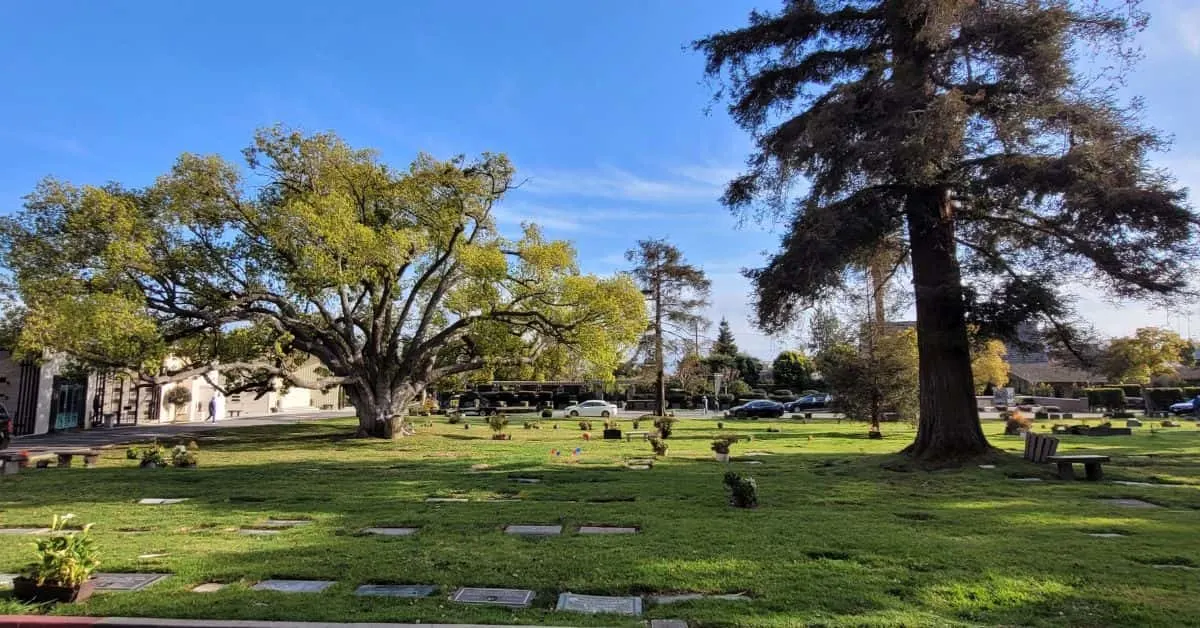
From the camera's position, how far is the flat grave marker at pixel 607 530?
7973 millimetres

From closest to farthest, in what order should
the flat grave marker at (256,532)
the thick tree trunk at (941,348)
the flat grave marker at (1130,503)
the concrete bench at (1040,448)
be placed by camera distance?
the flat grave marker at (256,532) < the flat grave marker at (1130,503) < the concrete bench at (1040,448) < the thick tree trunk at (941,348)

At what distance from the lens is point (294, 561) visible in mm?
6371

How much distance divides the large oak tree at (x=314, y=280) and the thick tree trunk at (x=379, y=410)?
0.18 feet

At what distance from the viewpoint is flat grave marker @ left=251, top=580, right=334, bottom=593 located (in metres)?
5.45

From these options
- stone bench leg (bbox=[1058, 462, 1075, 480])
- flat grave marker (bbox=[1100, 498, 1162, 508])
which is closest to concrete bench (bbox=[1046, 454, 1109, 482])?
stone bench leg (bbox=[1058, 462, 1075, 480])

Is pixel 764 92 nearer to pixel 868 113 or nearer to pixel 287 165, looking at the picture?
pixel 868 113

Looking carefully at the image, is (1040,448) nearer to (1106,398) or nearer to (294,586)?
(294,586)

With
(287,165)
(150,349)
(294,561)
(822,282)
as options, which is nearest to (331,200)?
(287,165)

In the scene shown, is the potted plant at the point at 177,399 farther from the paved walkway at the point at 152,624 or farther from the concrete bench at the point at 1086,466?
the concrete bench at the point at 1086,466

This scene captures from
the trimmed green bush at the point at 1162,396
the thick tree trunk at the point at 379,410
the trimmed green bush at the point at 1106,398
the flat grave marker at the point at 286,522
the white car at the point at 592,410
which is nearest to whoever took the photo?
the flat grave marker at the point at 286,522

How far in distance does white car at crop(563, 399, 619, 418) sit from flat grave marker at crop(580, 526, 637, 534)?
3664 cm

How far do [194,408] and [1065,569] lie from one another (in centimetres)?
Result: 4868

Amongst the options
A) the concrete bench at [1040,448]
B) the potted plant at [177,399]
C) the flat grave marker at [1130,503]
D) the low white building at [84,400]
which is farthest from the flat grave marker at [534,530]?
the potted plant at [177,399]

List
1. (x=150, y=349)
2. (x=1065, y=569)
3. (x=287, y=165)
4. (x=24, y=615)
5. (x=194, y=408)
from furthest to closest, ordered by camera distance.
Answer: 1. (x=194, y=408)
2. (x=287, y=165)
3. (x=150, y=349)
4. (x=1065, y=569)
5. (x=24, y=615)
